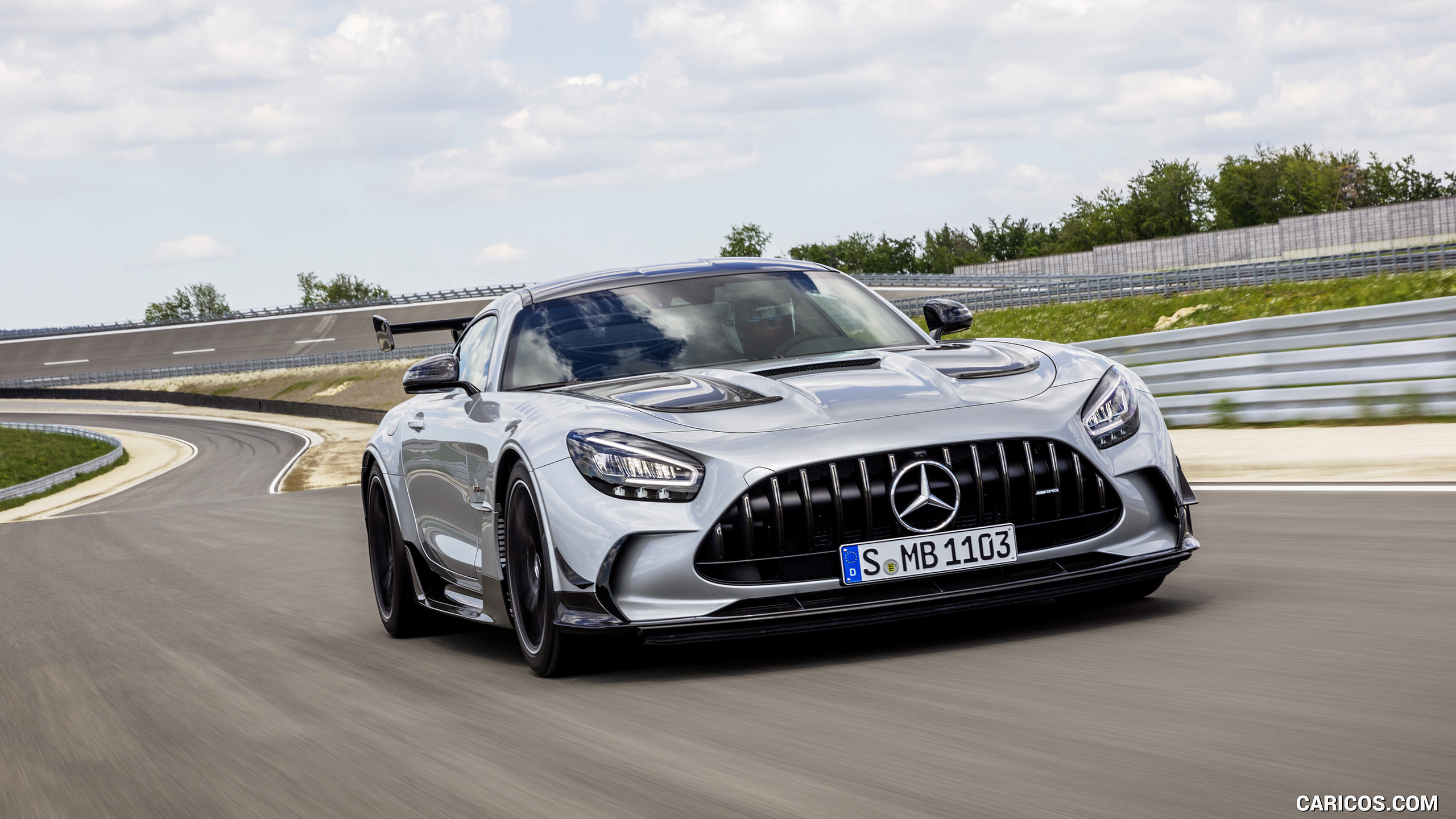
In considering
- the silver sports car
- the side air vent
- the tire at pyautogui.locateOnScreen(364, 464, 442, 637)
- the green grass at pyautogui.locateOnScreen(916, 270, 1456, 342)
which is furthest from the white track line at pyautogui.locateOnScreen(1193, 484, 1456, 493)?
the green grass at pyautogui.locateOnScreen(916, 270, 1456, 342)

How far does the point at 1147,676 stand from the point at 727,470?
132cm

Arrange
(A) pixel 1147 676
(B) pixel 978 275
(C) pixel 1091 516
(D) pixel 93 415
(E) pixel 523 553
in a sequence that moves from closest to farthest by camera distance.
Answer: (A) pixel 1147 676, (C) pixel 1091 516, (E) pixel 523 553, (D) pixel 93 415, (B) pixel 978 275

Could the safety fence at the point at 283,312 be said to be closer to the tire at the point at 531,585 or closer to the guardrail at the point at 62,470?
the guardrail at the point at 62,470

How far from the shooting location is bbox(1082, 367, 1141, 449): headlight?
16.2 ft

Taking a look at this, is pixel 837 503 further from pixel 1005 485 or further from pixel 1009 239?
pixel 1009 239

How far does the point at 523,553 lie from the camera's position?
206 inches

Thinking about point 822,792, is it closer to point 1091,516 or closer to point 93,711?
point 1091,516

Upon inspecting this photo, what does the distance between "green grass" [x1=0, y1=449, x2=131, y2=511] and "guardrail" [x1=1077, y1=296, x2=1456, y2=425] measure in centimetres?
3393

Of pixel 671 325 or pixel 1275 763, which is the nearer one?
pixel 1275 763

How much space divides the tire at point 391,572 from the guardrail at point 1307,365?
6298 millimetres

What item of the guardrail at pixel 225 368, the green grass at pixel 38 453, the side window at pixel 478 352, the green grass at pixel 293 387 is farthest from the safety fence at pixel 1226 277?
the guardrail at pixel 225 368

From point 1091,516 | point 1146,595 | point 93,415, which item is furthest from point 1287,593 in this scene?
point 93,415

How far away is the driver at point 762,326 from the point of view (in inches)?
237

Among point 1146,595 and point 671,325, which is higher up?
point 671,325
